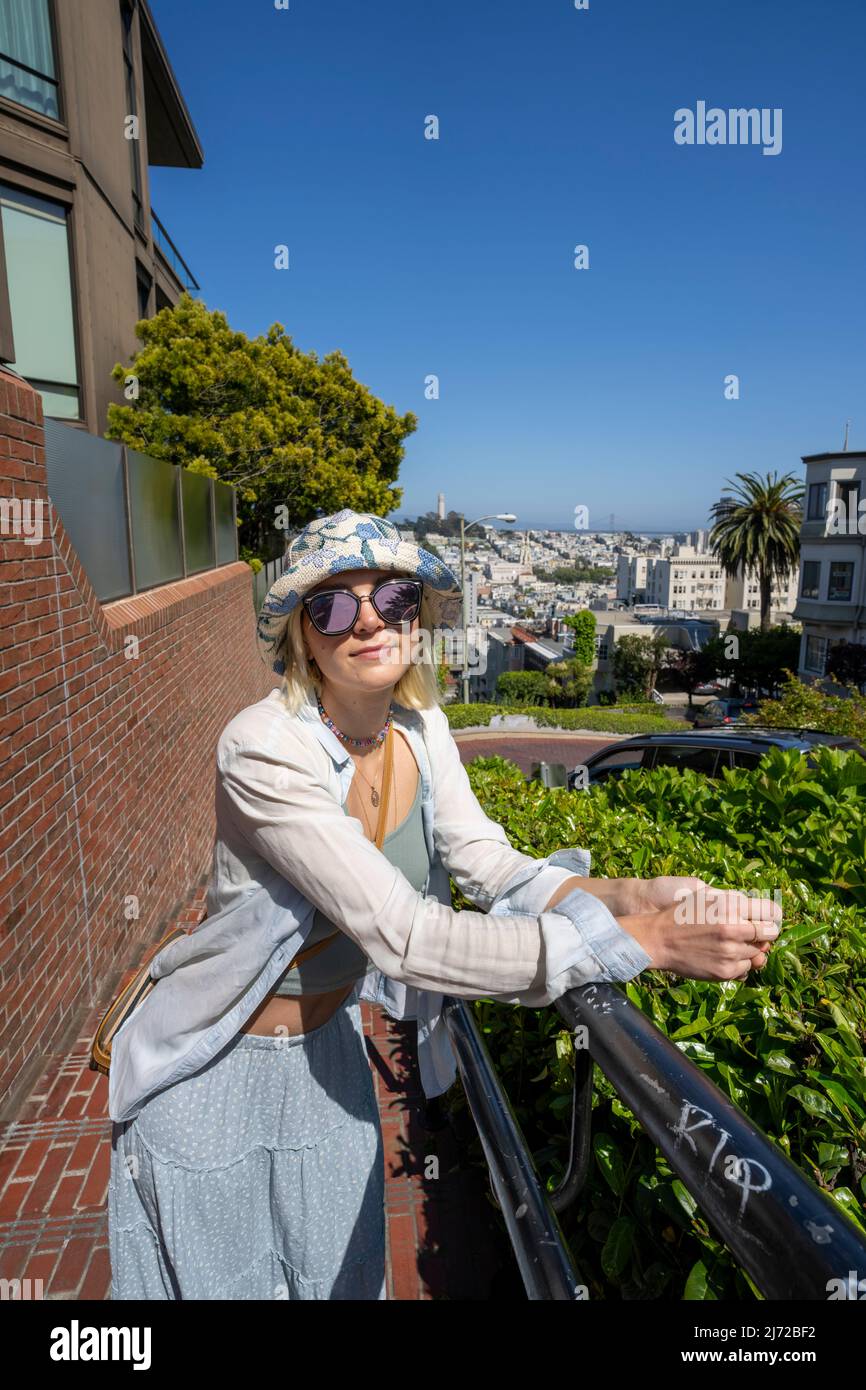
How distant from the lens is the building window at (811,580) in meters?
47.7

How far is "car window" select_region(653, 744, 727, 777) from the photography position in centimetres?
816

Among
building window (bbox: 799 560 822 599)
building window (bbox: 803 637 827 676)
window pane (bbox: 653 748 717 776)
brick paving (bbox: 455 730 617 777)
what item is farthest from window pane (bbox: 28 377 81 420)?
building window (bbox: 799 560 822 599)

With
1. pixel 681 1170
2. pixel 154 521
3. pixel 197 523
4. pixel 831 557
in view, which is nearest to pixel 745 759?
pixel 154 521

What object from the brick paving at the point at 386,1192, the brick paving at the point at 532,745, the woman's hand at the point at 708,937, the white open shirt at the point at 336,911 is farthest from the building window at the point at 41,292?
the woman's hand at the point at 708,937

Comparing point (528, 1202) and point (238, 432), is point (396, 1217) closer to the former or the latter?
point (528, 1202)

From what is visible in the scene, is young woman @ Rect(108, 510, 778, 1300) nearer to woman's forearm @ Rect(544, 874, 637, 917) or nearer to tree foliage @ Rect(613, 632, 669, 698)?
woman's forearm @ Rect(544, 874, 637, 917)

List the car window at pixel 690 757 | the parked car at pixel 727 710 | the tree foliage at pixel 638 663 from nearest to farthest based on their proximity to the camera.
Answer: the car window at pixel 690 757 < the parked car at pixel 727 710 < the tree foliage at pixel 638 663

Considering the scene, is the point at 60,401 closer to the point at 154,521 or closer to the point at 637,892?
the point at 154,521

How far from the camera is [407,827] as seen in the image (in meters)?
1.99

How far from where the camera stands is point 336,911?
1.52 meters

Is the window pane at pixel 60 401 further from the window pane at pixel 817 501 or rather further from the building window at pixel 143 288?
the window pane at pixel 817 501

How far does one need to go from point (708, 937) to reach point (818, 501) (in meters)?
51.6

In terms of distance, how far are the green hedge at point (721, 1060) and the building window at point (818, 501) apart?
4900cm

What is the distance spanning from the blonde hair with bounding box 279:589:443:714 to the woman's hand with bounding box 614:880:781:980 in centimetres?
82
